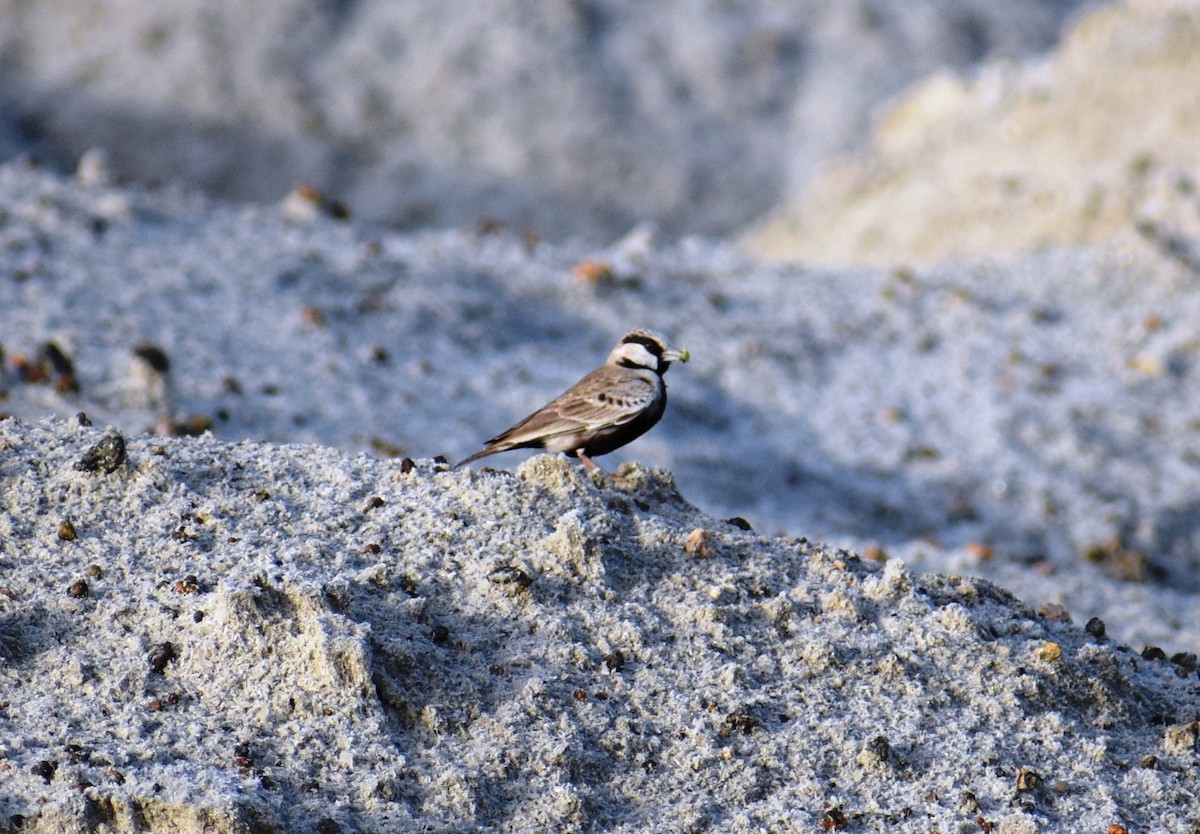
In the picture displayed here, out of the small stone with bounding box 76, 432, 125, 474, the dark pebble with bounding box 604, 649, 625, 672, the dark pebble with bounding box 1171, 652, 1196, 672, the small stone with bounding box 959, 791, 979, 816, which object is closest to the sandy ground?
the dark pebble with bounding box 1171, 652, 1196, 672

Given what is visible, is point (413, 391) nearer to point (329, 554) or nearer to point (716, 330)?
point (716, 330)

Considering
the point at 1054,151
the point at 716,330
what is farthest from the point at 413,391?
the point at 1054,151

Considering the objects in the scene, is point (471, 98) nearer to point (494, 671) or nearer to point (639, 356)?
point (639, 356)

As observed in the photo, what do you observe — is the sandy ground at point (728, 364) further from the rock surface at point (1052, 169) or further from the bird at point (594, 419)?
the bird at point (594, 419)

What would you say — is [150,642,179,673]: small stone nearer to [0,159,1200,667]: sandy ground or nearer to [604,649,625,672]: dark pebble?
[604,649,625,672]: dark pebble

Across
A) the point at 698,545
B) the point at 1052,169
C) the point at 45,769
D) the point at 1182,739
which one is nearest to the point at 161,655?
the point at 45,769

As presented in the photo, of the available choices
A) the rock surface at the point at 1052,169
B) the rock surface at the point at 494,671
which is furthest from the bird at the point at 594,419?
the rock surface at the point at 1052,169
